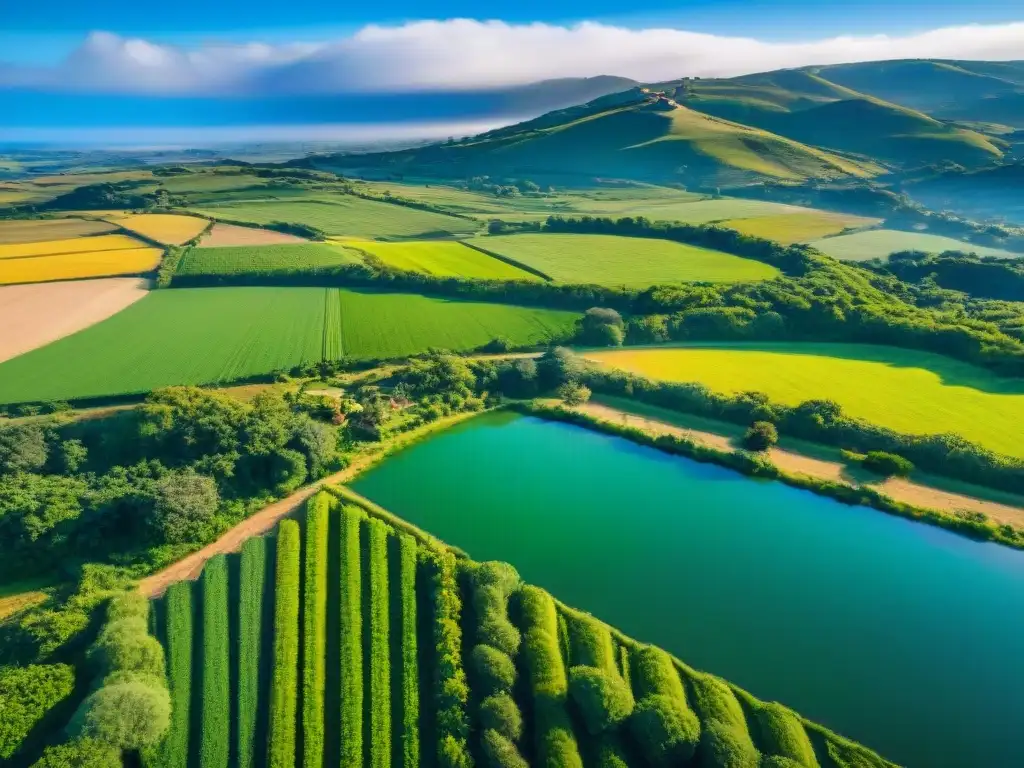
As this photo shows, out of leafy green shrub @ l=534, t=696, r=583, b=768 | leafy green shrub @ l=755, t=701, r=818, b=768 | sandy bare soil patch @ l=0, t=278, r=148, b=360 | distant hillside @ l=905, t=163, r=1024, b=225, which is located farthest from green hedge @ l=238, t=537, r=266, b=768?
distant hillside @ l=905, t=163, r=1024, b=225

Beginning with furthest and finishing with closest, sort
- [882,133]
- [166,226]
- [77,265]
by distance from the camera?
1. [882,133]
2. [166,226]
3. [77,265]

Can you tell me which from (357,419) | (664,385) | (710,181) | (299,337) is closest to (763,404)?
(664,385)

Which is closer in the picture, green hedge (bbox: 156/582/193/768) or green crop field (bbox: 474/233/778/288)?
green hedge (bbox: 156/582/193/768)

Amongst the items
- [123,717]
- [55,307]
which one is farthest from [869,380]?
[55,307]

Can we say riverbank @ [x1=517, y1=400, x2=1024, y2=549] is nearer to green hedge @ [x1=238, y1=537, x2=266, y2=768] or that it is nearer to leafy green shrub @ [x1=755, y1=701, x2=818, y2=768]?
leafy green shrub @ [x1=755, y1=701, x2=818, y2=768]

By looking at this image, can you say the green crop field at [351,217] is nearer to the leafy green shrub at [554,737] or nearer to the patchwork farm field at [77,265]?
the patchwork farm field at [77,265]

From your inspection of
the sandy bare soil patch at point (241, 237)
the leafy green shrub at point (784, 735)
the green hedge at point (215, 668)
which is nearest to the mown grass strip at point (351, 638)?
the green hedge at point (215, 668)

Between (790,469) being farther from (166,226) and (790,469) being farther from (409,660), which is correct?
(166,226)

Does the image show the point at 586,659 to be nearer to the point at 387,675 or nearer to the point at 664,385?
the point at 387,675
